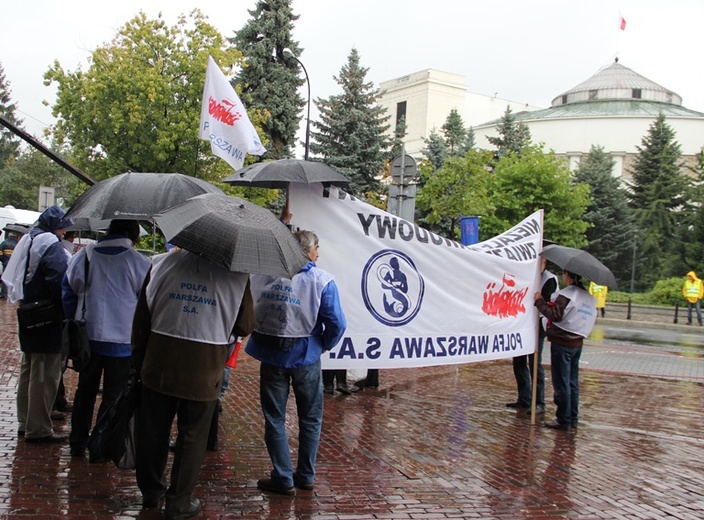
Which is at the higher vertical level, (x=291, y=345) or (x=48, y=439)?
(x=291, y=345)

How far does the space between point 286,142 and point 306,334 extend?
31903 millimetres

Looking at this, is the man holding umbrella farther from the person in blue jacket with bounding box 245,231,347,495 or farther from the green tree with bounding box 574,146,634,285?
the green tree with bounding box 574,146,634,285

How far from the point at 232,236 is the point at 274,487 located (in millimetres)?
2013

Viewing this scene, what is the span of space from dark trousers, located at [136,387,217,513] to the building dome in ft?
242

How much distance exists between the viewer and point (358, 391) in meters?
8.97

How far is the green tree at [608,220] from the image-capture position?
49.3 meters

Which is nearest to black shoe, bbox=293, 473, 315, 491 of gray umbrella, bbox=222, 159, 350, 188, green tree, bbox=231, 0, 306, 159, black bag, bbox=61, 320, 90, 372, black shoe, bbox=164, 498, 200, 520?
black shoe, bbox=164, 498, 200, 520

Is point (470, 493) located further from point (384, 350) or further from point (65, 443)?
point (65, 443)

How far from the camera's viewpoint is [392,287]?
22.1 feet

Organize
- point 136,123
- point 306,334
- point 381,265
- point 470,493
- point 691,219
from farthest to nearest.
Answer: point 691,219 → point 136,123 → point 381,265 → point 470,493 → point 306,334

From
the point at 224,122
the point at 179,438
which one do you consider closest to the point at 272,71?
the point at 224,122

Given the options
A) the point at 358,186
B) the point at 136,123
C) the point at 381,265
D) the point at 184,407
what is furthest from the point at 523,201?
the point at 184,407

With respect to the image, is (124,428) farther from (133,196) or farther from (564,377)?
(564,377)

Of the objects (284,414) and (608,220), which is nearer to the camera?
(284,414)
